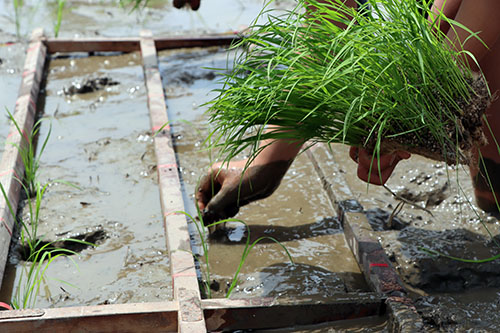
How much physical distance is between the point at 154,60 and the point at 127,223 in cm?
185

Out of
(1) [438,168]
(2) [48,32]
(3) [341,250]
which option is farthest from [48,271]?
(2) [48,32]

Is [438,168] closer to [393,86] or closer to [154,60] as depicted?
[393,86]

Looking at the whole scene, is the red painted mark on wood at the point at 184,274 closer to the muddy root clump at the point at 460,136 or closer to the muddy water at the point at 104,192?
the muddy water at the point at 104,192

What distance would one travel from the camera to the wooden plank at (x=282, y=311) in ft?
7.66

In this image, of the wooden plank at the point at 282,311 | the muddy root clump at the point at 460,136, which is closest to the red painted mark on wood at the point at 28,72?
the wooden plank at the point at 282,311

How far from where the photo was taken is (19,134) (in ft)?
11.7

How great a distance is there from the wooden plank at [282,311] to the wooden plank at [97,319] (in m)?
0.15

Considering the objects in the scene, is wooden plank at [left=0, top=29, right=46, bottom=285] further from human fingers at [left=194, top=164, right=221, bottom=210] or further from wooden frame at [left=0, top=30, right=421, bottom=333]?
human fingers at [left=194, top=164, right=221, bottom=210]

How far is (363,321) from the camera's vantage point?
2416 mm

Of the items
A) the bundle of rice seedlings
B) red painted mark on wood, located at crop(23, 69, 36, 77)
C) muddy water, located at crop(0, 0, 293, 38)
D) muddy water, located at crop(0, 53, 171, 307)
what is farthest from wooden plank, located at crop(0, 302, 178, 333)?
muddy water, located at crop(0, 0, 293, 38)

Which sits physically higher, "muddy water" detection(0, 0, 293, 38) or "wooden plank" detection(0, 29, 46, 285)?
"wooden plank" detection(0, 29, 46, 285)

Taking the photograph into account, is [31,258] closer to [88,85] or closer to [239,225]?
[239,225]

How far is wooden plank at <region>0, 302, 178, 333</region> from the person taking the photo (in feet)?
7.29

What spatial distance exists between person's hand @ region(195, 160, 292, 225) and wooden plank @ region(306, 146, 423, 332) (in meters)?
0.36
